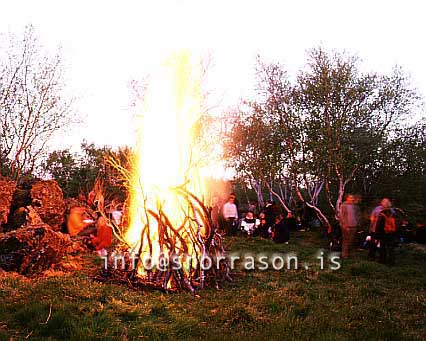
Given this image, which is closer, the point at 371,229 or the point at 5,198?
the point at 5,198

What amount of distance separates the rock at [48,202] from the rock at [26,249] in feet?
15.6

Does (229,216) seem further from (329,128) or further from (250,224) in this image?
(329,128)

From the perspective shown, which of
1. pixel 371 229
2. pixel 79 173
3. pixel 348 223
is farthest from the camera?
pixel 79 173

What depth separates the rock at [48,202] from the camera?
48.6 feet

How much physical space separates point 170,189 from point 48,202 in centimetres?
693

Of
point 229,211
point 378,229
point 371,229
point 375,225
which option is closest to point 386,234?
point 378,229

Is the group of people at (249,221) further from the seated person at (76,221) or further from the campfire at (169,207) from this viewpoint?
the campfire at (169,207)

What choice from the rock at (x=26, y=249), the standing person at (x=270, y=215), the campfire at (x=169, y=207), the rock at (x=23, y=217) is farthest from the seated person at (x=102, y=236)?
the standing person at (x=270, y=215)

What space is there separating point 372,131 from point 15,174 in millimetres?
15184

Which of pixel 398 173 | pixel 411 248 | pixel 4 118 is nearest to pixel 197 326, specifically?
pixel 411 248

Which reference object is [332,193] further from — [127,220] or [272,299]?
[272,299]

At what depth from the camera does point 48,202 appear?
15.3 meters

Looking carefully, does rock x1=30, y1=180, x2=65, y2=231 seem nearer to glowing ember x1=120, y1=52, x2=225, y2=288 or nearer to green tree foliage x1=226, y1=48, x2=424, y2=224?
glowing ember x1=120, y1=52, x2=225, y2=288

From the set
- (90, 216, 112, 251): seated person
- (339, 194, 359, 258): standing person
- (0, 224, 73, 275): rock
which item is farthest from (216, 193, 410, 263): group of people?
(0, 224, 73, 275): rock
